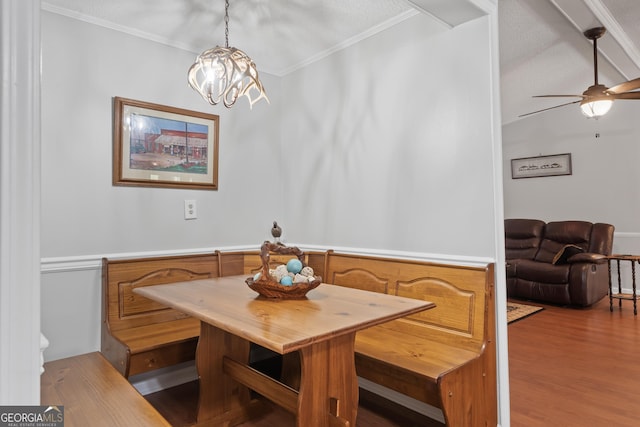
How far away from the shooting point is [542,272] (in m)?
4.72

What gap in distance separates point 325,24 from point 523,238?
445cm

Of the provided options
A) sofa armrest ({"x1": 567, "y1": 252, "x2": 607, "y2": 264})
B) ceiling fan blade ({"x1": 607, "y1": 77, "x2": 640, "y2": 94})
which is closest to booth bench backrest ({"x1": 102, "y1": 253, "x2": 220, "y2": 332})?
ceiling fan blade ({"x1": 607, "y1": 77, "x2": 640, "y2": 94})

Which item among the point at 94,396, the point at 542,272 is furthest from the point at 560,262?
the point at 94,396

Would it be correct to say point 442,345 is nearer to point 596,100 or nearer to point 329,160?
point 329,160

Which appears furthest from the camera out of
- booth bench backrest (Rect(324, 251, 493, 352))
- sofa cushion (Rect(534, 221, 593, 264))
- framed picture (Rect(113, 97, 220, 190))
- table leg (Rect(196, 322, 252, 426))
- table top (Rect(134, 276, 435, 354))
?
sofa cushion (Rect(534, 221, 593, 264))

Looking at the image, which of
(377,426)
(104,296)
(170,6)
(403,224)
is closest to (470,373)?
(377,426)

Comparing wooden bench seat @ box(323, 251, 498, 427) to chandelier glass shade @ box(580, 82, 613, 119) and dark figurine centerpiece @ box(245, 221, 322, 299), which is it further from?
chandelier glass shade @ box(580, 82, 613, 119)

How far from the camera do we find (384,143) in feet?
8.43

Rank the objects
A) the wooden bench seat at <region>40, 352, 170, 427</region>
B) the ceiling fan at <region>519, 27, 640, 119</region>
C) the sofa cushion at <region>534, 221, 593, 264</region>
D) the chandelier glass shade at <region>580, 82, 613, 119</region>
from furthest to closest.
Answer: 1. the sofa cushion at <region>534, 221, 593, 264</region>
2. the chandelier glass shade at <region>580, 82, 613, 119</region>
3. the ceiling fan at <region>519, 27, 640, 119</region>
4. the wooden bench seat at <region>40, 352, 170, 427</region>

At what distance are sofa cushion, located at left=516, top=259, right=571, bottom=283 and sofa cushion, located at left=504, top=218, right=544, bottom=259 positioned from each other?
452 millimetres

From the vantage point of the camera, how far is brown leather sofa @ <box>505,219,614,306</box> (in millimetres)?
4434

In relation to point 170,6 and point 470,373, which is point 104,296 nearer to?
point 170,6

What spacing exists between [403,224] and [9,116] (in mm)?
2150

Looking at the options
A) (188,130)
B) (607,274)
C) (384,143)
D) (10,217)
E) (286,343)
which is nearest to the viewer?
(10,217)
